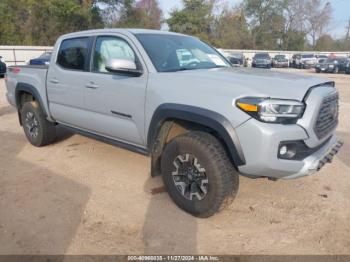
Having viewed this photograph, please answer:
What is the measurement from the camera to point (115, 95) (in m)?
4.01

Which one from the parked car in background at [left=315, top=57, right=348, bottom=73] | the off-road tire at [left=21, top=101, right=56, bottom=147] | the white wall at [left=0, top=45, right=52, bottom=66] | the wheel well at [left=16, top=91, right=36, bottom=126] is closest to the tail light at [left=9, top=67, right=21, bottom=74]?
the wheel well at [left=16, top=91, right=36, bottom=126]

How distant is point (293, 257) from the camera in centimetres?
292

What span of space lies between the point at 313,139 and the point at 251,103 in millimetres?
696

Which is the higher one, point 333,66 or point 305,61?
point 305,61

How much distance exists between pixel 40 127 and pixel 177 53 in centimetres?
276

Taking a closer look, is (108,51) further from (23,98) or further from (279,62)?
(279,62)

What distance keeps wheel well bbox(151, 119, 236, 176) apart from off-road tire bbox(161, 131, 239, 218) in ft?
0.52

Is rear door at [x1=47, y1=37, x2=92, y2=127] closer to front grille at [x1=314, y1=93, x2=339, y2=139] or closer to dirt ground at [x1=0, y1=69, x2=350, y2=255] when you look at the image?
Result: dirt ground at [x1=0, y1=69, x2=350, y2=255]

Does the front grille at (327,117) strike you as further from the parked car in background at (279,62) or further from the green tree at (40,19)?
the green tree at (40,19)

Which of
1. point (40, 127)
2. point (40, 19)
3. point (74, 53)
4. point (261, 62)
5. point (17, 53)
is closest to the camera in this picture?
point (74, 53)

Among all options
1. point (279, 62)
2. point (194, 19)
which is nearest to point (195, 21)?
point (194, 19)

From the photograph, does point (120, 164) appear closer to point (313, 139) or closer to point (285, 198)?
point (285, 198)

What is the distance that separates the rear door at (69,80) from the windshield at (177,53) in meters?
0.98

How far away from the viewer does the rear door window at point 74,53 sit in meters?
4.59
